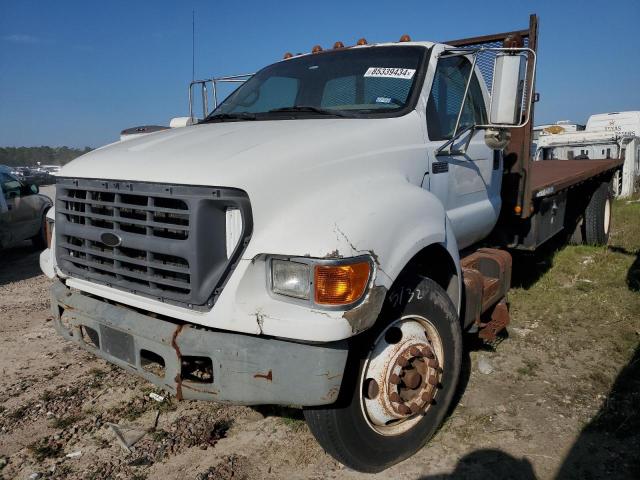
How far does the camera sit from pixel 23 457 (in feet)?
9.94

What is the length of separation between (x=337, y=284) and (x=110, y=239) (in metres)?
1.24

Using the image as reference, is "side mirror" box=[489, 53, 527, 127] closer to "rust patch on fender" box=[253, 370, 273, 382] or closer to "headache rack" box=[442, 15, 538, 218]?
"headache rack" box=[442, 15, 538, 218]

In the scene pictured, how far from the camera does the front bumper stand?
2.24 m

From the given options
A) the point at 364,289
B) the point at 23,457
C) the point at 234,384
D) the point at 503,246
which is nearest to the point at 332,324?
the point at 364,289

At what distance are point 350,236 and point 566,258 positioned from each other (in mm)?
5799

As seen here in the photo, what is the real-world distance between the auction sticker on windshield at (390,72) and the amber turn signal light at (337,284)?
5.79 ft

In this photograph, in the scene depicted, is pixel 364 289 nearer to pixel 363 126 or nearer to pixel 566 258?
pixel 363 126

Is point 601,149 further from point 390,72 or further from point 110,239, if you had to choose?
point 110,239

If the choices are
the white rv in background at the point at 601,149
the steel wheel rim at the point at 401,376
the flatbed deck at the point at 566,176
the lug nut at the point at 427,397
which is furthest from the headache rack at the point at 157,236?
the white rv in background at the point at 601,149

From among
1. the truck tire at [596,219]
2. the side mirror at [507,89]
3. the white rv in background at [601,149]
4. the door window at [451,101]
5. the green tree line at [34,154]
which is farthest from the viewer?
the green tree line at [34,154]

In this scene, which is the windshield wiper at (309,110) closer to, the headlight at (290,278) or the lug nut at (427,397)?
the headlight at (290,278)

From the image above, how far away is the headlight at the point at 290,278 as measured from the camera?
2.23 metres

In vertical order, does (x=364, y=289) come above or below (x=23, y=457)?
Result: above

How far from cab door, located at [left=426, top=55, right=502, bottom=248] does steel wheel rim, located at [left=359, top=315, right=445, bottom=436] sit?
40.0 inches
